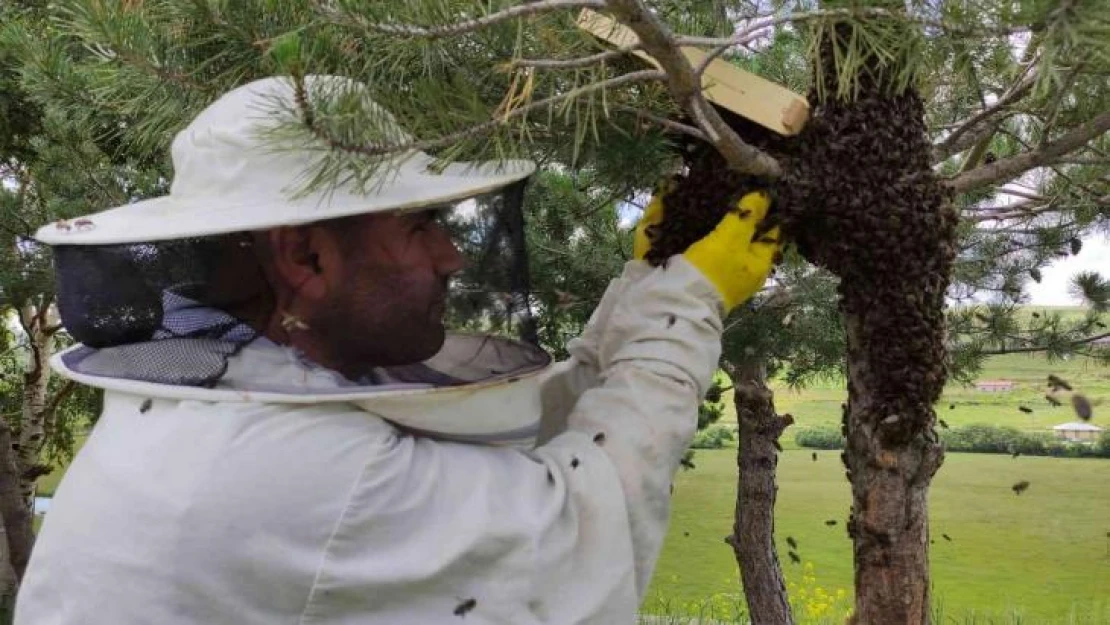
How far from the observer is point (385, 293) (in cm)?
129

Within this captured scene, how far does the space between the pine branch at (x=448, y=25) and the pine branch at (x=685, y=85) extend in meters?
0.04

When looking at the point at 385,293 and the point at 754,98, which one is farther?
the point at 754,98

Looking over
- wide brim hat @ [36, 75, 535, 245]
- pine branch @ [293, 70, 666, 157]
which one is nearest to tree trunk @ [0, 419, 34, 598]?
wide brim hat @ [36, 75, 535, 245]

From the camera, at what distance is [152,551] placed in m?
1.17

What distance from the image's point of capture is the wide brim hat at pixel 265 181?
3.84 feet

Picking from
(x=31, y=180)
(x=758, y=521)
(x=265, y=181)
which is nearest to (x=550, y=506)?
(x=265, y=181)

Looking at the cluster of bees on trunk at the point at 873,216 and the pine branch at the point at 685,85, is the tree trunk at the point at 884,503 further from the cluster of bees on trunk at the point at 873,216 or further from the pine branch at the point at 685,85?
the pine branch at the point at 685,85

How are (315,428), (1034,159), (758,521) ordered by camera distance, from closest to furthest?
1. (315,428)
2. (1034,159)
3. (758,521)

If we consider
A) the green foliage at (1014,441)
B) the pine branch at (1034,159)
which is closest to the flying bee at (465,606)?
the pine branch at (1034,159)

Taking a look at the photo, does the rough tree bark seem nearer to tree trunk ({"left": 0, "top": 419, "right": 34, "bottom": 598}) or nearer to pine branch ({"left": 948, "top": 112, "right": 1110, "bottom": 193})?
tree trunk ({"left": 0, "top": 419, "right": 34, "bottom": 598})

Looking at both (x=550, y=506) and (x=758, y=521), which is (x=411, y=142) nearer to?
(x=550, y=506)

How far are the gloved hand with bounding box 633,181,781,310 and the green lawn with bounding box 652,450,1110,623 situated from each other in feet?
16.0

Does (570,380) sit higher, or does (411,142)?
(411,142)

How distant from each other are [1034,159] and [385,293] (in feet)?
4.12
